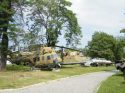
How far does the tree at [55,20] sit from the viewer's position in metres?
70.1

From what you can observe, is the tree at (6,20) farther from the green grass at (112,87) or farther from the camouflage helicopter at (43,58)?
the green grass at (112,87)

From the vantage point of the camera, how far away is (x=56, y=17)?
235 feet

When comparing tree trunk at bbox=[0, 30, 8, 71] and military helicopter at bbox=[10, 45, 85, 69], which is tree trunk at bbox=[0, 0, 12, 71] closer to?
tree trunk at bbox=[0, 30, 8, 71]

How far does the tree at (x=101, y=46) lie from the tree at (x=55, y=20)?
30.6 m

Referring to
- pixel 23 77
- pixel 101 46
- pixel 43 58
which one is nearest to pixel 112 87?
pixel 23 77

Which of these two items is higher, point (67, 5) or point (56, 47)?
point (67, 5)

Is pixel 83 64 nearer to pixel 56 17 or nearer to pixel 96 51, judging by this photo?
pixel 56 17

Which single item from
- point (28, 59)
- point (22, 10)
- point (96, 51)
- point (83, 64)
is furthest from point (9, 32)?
point (96, 51)

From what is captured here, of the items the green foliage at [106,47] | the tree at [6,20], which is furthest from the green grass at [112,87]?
the green foliage at [106,47]

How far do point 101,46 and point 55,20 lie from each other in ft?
137

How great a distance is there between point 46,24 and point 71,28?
519 centimetres

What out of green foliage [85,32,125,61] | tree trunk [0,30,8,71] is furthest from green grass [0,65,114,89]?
green foliage [85,32,125,61]

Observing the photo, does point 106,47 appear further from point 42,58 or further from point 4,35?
point 4,35

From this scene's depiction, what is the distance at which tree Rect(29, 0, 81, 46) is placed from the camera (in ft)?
230
